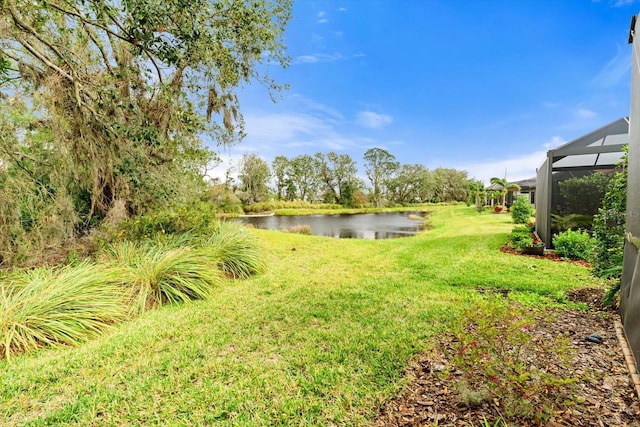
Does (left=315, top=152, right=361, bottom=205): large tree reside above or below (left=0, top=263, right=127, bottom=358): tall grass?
above

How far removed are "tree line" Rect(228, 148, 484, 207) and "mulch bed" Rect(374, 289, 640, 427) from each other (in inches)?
1015

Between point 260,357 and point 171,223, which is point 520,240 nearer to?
point 260,357

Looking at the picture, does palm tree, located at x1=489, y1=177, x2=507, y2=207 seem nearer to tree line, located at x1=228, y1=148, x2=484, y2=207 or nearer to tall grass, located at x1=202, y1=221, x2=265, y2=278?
tree line, located at x1=228, y1=148, x2=484, y2=207

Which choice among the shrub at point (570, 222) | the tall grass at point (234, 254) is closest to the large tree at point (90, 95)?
the tall grass at point (234, 254)

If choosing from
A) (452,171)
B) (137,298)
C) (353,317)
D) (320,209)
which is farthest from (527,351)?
(452,171)

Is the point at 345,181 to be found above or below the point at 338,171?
below

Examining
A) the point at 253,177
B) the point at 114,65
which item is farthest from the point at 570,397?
the point at 253,177

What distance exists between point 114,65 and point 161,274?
4.70 m

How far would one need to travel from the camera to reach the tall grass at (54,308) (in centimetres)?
237

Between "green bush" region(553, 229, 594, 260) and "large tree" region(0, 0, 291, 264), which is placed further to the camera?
"green bush" region(553, 229, 594, 260)

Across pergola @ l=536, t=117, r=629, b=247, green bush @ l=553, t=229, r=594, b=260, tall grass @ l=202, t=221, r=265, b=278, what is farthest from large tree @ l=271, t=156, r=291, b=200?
green bush @ l=553, t=229, r=594, b=260

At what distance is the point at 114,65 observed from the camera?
5.45 meters

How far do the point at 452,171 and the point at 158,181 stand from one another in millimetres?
41091

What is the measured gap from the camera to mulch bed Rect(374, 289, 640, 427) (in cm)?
141
